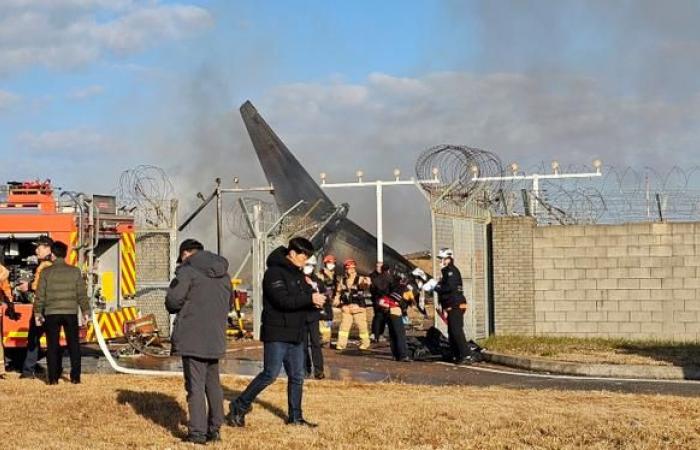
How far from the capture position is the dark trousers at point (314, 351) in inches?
552

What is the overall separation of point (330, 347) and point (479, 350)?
11.8ft

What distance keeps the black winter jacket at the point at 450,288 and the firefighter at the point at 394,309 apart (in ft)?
2.61

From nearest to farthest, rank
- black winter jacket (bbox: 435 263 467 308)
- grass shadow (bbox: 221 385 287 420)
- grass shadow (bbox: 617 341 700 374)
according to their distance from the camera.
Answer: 1. grass shadow (bbox: 221 385 287 420)
2. grass shadow (bbox: 617 341 700 374)
3. black winter jacket (bbox: 435 263 467 308)

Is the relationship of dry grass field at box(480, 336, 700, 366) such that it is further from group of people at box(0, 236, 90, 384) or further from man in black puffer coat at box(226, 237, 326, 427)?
man in black puffer coat at box(226, 237, 326, 427)

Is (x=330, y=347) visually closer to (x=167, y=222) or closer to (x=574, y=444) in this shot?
(x=167, y=222)

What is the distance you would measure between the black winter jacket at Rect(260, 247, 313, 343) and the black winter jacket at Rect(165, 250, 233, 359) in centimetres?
57

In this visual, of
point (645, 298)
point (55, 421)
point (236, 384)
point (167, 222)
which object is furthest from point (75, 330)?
point (645, 298)

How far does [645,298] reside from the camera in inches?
763

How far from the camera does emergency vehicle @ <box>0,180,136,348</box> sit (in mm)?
15297

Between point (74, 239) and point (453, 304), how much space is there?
5659 mm

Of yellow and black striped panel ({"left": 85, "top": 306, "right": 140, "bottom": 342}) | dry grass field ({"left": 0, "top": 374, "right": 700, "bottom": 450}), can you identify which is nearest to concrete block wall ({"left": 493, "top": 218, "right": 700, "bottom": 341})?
yellow and black striped panel ({"left": 85, "top": 306, "right": 140, "bottom": 342})

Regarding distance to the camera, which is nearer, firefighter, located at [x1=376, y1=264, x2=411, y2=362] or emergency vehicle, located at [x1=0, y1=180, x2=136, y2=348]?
emergency vehicle, located at [x1=0, y1=180, x2=136, y2=348]

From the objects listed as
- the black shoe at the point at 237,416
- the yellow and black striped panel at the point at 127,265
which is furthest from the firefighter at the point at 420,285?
the black shoe at the point at 237,416

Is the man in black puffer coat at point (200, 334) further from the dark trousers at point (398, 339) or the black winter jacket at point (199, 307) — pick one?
the dark trousers at point (398, 339)
